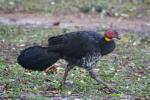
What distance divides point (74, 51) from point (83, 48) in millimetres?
136

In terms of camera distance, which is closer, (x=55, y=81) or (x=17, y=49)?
(x=55, y=81)

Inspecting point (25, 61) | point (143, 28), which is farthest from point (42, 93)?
point (143, 28)

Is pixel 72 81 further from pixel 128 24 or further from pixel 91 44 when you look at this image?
pixel 128 24

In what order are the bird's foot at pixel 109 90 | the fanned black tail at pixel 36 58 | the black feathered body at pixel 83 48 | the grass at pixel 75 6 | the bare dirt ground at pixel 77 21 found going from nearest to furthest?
the fanned black tail at pixel 36 58 < the black feathered body at pixel 83 48 < the bird's foot at pixel 109 90 < the bare dirt ground at pixel 77 21 < the grass at pixel 75 6

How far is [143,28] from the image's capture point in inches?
658

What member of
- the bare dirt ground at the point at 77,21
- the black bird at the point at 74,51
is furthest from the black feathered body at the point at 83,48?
the bare dirt ground at the point at 77,21

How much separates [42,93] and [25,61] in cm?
50

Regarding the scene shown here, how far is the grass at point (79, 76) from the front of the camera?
8539 mm

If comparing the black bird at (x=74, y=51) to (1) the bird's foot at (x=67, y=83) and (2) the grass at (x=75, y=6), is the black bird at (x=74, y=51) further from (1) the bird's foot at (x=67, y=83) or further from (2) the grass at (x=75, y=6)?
(2) the grass at (x=75, y=6)

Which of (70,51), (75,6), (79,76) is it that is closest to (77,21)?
(75,6)

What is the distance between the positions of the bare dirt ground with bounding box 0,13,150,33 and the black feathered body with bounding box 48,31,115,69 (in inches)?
298

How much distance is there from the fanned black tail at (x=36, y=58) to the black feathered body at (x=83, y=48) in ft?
0.40

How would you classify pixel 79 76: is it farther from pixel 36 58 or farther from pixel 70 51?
pixel 36 58

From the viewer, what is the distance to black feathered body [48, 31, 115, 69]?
861cm
